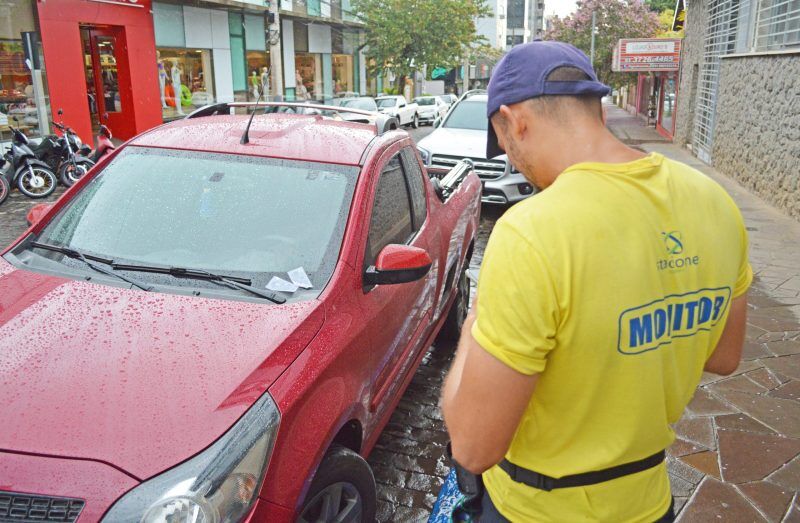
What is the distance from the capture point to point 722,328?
1621 mm

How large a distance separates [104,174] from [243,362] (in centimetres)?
181

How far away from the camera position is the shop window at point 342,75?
1313 inches

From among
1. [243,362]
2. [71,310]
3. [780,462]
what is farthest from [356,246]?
[780,462]

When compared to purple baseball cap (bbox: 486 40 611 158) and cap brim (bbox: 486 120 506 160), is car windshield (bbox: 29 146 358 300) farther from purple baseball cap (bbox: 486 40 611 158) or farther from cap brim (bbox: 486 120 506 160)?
purple baseball cap (bbox: 486 40 611 158)

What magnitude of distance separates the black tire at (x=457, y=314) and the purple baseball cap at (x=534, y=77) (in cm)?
373

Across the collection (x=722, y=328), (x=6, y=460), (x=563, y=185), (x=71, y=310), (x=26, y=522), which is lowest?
(x=26, y=522)

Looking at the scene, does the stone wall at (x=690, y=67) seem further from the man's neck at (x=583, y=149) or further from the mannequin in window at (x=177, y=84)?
the man's neck at (x=583, y=149)

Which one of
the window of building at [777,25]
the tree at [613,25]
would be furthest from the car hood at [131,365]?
the tree at [613,25]

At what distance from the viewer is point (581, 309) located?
4.24ft

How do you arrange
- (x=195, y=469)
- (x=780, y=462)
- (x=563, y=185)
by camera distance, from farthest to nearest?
(x=780, y=462) → (x=195, y=469) → (x=563, y=185)

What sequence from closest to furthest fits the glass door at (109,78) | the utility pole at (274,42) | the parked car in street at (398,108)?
the glass door at (109,78) → the utility pole at (274,42) → the parked car in street at (398,108)

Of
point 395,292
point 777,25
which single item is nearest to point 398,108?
point 777,25

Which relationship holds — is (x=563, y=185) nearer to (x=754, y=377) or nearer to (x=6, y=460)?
(x=6, y=460)

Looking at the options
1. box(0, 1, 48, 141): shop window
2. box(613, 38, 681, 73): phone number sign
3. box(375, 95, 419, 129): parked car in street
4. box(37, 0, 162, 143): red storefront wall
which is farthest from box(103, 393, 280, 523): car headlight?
box(613, 38, 681, 73): phone number sign
